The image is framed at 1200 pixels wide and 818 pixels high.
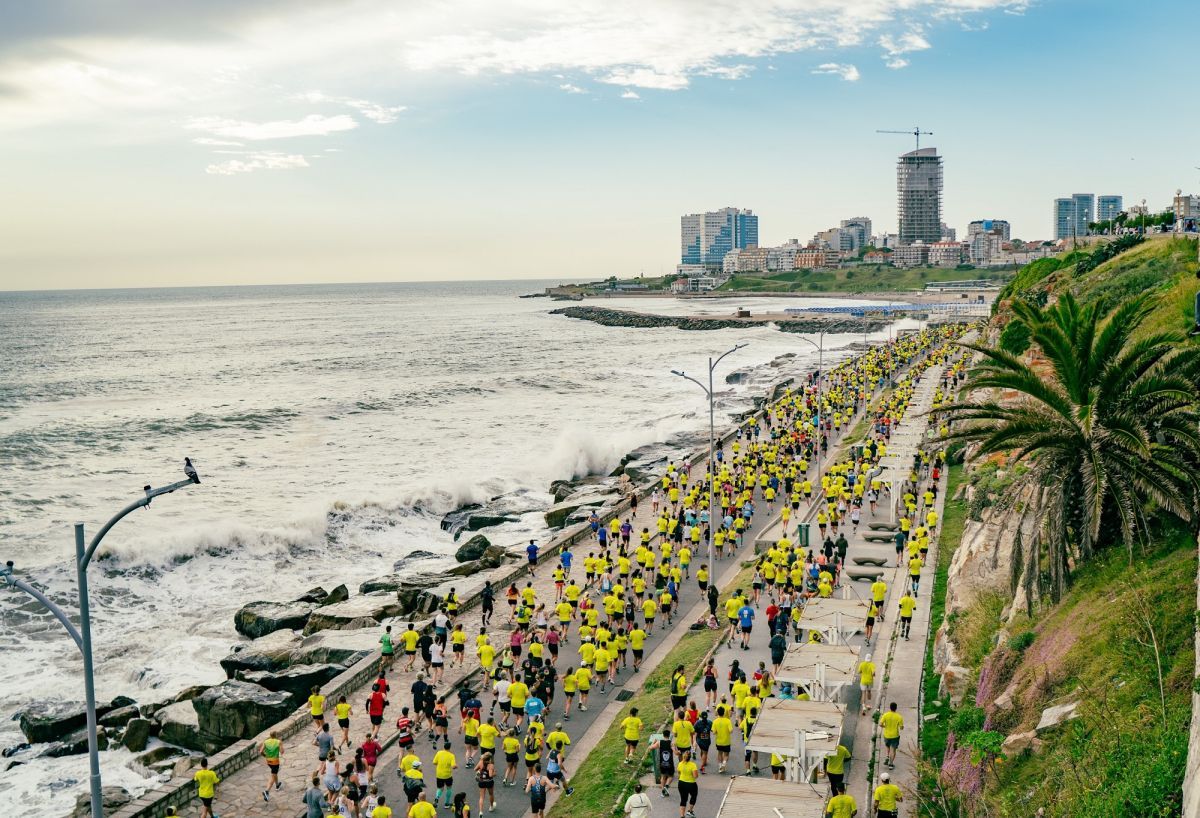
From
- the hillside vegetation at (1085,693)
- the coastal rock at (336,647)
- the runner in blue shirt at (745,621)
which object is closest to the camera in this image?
the hillside vegetation at (1085,693)

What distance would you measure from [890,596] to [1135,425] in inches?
391

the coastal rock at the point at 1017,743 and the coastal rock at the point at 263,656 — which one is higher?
the coastal rock at the point at 1017,743

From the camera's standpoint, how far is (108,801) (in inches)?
598

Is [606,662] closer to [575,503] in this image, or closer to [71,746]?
[71,746]

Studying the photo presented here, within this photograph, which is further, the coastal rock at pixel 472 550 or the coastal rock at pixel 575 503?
the coastal rock at pixel 575 503

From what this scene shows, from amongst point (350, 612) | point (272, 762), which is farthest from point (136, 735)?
point (350, 612)

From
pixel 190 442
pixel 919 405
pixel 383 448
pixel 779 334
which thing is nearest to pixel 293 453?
pixel 383 448

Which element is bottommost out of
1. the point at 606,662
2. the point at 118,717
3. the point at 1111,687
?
the point at 118,717

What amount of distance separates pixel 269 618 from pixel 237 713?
7.00 m

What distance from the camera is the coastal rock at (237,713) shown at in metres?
18.3

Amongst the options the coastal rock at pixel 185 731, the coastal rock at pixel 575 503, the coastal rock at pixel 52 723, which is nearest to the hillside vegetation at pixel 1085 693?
the coastal rock at pixel 185 731

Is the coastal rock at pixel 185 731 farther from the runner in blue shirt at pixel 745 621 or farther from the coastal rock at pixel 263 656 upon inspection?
the runner in blue shirt at pixel 745 621

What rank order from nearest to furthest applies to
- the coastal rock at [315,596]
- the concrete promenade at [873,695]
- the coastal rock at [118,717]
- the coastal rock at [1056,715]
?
the coastal rock at [1056,715] < the concrete promenade at [873,695] < the coastal rock at [118,717] < the coastal rock at [315,596]

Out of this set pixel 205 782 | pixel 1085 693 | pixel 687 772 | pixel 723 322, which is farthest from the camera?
pixel 723 322
